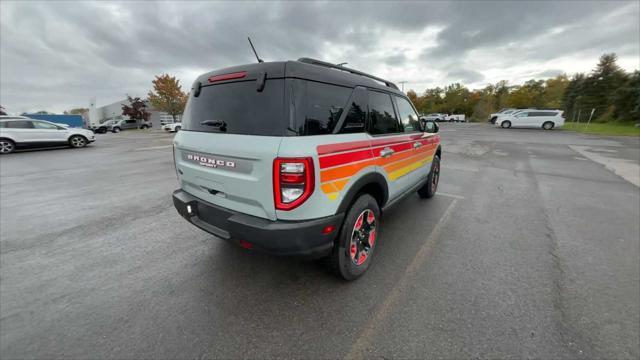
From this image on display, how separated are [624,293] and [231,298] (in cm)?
373

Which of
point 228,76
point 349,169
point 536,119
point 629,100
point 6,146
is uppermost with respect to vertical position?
point 629,100

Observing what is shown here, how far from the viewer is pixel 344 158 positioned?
7.07ft

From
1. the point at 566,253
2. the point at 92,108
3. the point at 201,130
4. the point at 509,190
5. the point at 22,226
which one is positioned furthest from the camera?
the point at 92,108

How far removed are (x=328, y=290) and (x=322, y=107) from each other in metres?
1.73

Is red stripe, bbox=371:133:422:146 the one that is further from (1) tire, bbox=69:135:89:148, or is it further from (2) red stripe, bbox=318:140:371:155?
(1) tire, bbox=69:135:89:148

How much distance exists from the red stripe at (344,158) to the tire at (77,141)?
56.8 ft

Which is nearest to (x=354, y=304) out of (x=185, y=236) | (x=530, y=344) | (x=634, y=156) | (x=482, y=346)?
(x=482, y=346)

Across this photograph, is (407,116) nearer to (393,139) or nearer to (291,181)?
(393,139)

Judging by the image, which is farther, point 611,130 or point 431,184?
point 611,130

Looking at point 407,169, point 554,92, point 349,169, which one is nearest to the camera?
point 349,169

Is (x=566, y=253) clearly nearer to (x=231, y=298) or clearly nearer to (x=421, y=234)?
(x=421, y=234)

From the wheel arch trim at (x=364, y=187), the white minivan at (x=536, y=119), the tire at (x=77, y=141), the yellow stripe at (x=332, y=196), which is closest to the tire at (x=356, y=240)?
the wheel arch trim at (x=364, y=187)

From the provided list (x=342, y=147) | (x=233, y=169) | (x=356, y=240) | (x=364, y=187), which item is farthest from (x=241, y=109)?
(x=356, y=240)

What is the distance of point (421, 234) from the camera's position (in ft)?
11.5
